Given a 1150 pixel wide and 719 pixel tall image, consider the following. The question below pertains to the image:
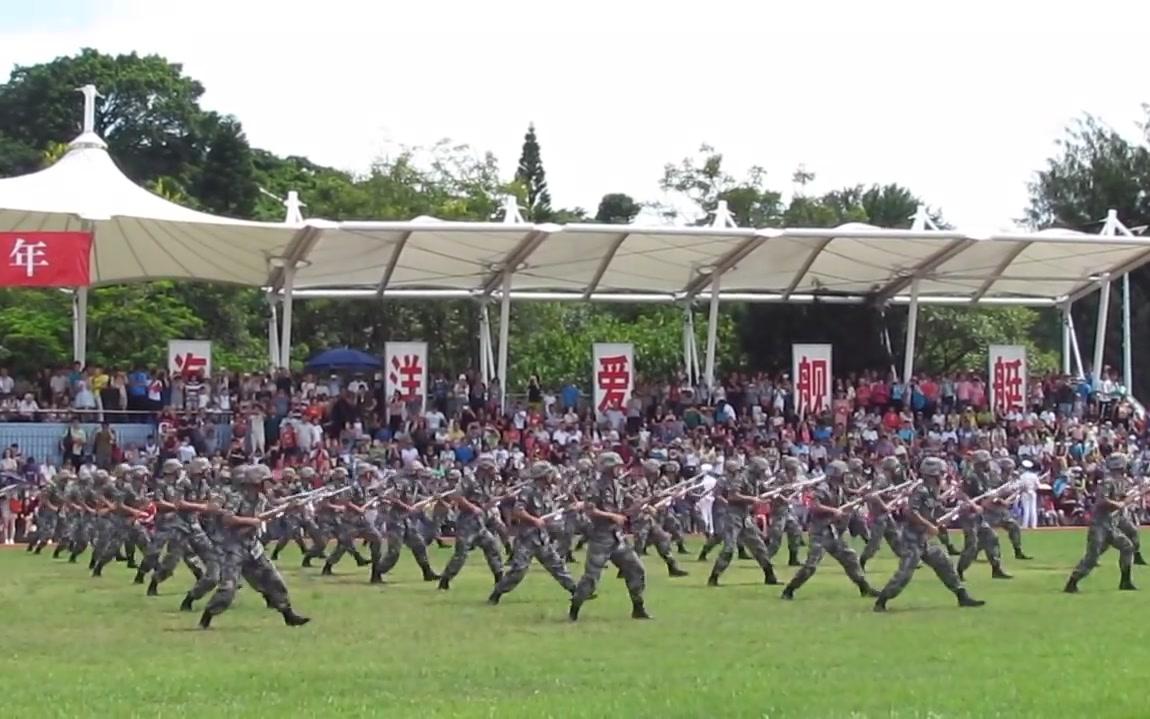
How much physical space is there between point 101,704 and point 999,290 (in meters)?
42.1

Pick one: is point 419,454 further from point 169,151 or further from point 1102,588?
point 169,151

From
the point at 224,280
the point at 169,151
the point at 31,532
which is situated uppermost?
the point at 169,151

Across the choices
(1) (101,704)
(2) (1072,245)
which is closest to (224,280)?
(2) (1072,245)

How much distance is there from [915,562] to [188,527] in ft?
30.8

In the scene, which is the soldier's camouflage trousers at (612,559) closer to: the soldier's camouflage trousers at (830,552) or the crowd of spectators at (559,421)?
the soldier's camouflage trousers at (830,552)

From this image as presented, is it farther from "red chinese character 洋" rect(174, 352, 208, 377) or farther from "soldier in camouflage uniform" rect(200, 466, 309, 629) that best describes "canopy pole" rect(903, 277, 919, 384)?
"soldier in camouflage uniform" rect(200, 466, 309, 629)

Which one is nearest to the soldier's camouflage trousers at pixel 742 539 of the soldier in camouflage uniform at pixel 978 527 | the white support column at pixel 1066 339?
the soldier in camouflage uniform at pixel 978 527

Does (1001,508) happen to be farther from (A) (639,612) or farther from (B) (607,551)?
(B) (607,551)

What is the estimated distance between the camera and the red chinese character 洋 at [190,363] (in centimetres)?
4319

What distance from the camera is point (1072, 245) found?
46.8m

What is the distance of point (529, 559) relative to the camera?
2288 centimetres

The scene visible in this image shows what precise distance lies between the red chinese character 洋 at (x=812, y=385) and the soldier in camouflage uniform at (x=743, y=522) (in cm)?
1917

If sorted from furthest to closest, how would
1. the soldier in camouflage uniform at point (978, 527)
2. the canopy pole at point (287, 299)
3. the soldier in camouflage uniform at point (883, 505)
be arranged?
the canopy pole at point (287, 299), the soldier in camouflage uniform at point (978, 527), the soldier in camouflage uniform at point (883, 505)

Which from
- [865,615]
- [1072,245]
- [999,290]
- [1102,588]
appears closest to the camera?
[865,615]
